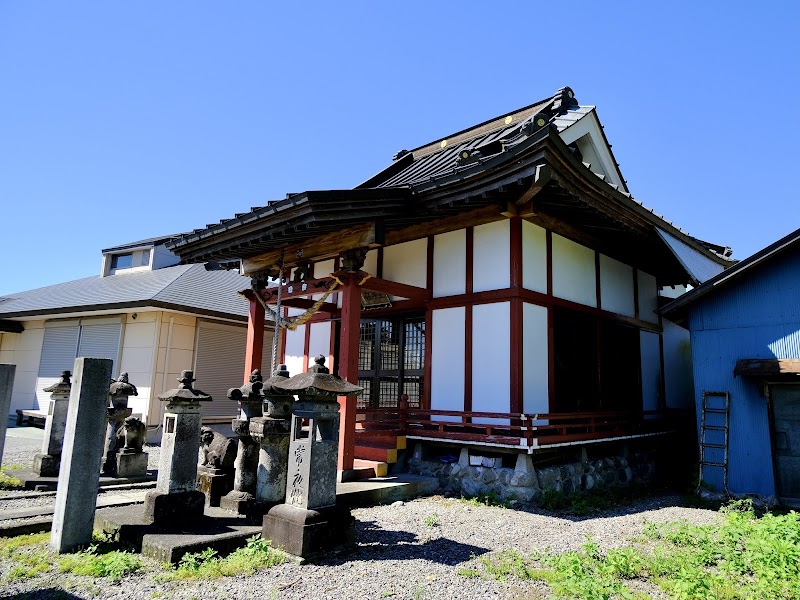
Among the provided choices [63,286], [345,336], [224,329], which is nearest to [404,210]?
[345,336]

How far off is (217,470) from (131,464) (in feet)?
10.8

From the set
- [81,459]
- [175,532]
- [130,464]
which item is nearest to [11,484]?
[130,464]

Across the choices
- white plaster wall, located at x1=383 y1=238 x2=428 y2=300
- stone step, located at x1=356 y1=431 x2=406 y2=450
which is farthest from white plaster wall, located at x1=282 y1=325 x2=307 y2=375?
stone step, located at x1=356 y1=431 x2=406 y2=450

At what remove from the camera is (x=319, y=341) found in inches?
498

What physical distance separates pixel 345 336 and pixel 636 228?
21.0 feet

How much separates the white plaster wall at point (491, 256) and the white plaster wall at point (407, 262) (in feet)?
4.01

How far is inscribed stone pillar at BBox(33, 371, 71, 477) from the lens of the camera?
358 inches

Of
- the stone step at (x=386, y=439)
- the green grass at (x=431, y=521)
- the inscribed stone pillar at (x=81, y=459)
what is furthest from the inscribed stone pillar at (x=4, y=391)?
the green grass at (x=431, y=521)

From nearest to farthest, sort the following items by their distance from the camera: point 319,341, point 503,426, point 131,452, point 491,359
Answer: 1. point 503,426
2. point 491,359
3. point 131,452
4. point 319,341

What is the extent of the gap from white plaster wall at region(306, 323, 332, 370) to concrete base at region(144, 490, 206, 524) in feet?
19.7

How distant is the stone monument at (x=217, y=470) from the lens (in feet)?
23.5

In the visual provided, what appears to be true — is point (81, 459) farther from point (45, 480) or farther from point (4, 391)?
point (45, 480)

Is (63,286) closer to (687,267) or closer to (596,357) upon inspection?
(596,357)

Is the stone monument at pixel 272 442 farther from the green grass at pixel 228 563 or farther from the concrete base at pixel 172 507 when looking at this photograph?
the green grass at pixel 228 563
